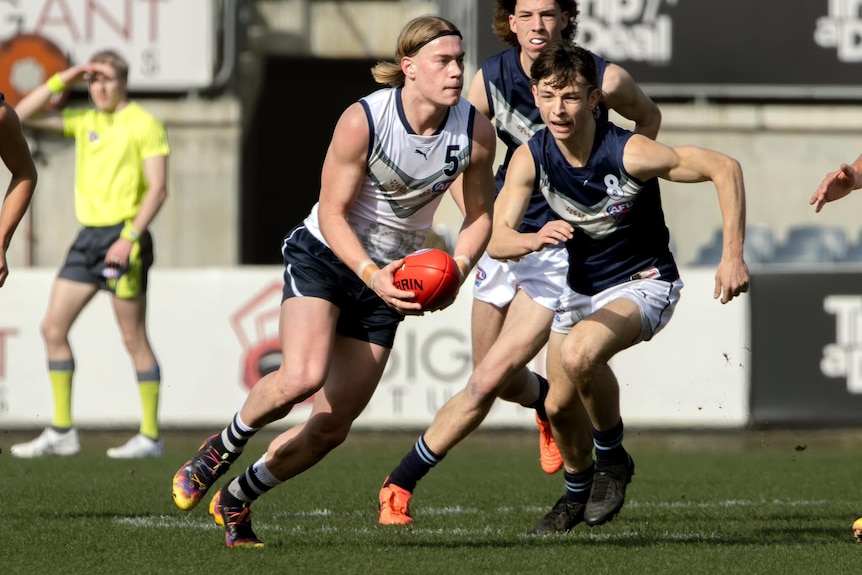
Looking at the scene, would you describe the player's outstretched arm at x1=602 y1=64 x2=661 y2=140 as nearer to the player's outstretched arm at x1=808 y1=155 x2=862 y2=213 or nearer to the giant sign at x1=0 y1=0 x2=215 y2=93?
the player's outstretched arm at x1=808 y1=155 x2=862 y2=213

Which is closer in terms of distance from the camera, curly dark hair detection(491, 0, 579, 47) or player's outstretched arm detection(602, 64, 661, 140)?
player's outstretched arm detection(602, 64, 661, 140)

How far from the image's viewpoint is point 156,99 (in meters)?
17.0

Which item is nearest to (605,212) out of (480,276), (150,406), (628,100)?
(628,100)

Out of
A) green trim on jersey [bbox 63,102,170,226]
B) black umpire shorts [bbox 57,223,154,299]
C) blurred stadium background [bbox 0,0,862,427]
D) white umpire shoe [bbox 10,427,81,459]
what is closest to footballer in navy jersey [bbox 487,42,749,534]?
black umpire shorts [bbox 57,223,154,299]

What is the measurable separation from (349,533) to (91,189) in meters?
4.60

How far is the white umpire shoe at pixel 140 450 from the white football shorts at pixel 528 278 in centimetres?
355

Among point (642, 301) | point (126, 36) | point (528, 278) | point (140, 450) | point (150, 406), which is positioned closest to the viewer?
point (642, 301)

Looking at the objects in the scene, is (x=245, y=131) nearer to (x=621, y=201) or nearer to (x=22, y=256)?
(x=22, y=256)

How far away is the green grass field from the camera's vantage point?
5.34 meters

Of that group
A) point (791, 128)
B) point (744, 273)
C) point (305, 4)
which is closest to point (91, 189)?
point (744, 273)

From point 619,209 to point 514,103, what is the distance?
0.94m

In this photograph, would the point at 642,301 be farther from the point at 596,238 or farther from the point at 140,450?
the point at 140,450

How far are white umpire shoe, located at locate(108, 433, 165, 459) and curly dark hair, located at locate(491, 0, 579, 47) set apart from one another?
4.14 meters

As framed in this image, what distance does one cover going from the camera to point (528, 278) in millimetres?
6734
